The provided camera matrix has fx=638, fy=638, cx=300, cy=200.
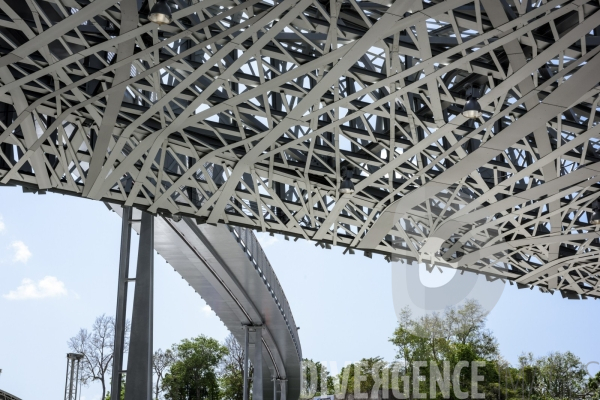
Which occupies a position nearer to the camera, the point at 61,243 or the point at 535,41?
the point at 535,41

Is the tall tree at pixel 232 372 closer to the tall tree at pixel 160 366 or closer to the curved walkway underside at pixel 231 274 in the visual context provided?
the tall tree at pixel 160 366

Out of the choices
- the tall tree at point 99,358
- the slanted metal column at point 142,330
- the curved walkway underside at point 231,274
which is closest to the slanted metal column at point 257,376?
the curved walkway underside at point 231,274

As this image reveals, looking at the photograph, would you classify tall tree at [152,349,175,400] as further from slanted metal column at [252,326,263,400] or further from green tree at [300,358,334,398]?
slanted metal column at [252,326,263,400]

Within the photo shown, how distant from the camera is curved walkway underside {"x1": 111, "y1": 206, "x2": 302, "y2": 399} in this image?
31.8 meters

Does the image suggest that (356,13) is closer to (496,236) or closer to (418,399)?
(496,236)

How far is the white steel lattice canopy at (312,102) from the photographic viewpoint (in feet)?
47.8

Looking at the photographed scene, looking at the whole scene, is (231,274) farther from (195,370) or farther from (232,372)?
(195,370)

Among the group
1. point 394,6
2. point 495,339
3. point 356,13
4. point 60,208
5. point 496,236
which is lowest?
point 495,339

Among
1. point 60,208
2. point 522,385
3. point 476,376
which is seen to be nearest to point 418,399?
point 476,376

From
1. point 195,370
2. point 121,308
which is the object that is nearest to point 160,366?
point 195,370

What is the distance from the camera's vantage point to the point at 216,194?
74.7 feet

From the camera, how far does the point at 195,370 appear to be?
78.3 meters

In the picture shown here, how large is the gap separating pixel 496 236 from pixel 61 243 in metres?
88.1

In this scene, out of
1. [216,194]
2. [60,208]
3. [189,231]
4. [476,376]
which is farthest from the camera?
[60,208]
